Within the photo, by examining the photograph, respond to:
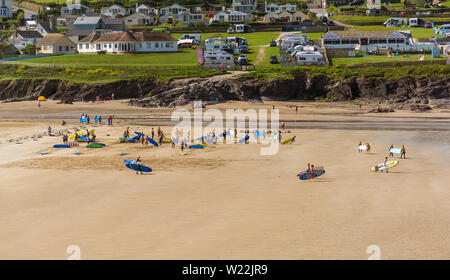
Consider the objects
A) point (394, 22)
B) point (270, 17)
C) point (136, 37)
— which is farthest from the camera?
point (270, 17)

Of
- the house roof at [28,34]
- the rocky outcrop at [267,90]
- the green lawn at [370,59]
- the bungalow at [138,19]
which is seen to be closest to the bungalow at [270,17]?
the bungalow at [138,19]

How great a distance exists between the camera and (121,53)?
270 feet

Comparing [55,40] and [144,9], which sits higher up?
[144,9]

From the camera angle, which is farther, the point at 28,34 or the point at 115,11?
the point at 115,11

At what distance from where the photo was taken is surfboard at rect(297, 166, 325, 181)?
3111cm

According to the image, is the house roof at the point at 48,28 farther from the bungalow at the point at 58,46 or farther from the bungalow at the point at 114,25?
the bungalow at the point at 58,46

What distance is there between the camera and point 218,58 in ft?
234

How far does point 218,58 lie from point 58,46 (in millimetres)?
30521

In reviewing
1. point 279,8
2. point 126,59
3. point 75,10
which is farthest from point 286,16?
point 75,10

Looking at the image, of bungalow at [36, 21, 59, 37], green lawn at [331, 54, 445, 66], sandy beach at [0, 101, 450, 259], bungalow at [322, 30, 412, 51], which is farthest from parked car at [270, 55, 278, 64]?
bungalow at [36, 21, 59, 37]

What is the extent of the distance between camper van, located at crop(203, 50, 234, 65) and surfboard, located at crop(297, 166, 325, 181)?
41126 millimetres

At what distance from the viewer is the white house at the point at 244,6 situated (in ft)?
391

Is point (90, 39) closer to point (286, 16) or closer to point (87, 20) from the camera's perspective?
point (87, 20)

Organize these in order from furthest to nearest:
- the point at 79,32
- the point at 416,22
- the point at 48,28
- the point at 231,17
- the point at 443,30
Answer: the point at 48,28 → the point at 231,17 → the point at 416,22 → the point at 79,32 → the point at 443,30
